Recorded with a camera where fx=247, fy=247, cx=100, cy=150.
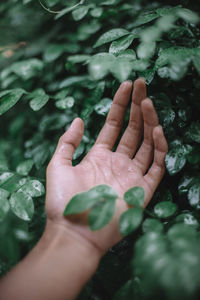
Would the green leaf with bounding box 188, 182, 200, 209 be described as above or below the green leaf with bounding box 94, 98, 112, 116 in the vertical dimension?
below

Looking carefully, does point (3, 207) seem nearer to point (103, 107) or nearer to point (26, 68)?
point (103, 107)

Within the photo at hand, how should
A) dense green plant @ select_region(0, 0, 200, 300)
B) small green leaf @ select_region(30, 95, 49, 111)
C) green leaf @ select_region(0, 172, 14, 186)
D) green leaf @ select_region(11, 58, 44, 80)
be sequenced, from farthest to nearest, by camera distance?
green leaf @ select_region(11, 58, 44, 80)
small green leaf @ select_region(30, 95, 49, 111)
green leaf @ select_region(0, 172, 14, 186)
dense green plant @ select_region(0, 0, 200, 300)

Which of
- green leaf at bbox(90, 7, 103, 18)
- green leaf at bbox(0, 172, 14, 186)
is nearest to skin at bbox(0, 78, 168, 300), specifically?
green leaf at bbox(0, 172, 14, 186)

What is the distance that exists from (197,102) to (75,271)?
82 centimetres

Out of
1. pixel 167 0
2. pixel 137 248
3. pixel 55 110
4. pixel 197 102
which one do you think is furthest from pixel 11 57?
pixel 137 248

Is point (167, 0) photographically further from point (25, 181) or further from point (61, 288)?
point (61, 288)

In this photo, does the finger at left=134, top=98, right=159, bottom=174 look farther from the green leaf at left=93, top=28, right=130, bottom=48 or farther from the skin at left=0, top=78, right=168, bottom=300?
the green leaf at left=93, top=28, right=130, bottom=48

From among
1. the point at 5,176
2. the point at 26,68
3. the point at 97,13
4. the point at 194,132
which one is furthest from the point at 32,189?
the point at 97,13

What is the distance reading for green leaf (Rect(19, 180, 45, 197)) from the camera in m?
0.99

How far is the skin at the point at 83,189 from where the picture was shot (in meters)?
0.85

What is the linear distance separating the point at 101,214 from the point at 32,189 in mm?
371

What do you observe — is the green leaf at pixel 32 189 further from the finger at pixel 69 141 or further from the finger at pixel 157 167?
the finger at pixel 157 167

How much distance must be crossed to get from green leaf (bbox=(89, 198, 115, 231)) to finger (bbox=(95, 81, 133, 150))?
1.41 ft

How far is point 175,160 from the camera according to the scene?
95cm
